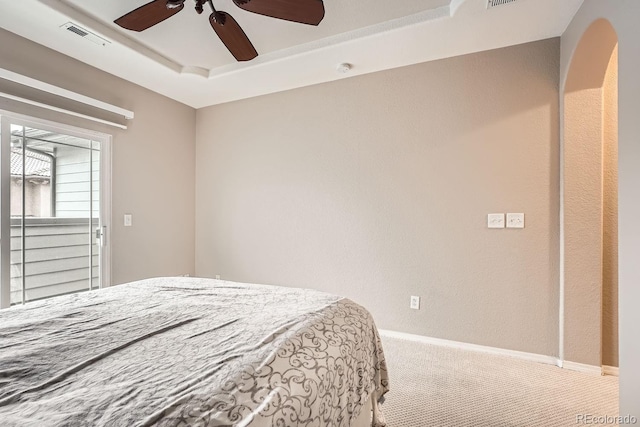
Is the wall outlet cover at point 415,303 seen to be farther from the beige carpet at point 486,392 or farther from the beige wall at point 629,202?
the beige wall at point 629,202

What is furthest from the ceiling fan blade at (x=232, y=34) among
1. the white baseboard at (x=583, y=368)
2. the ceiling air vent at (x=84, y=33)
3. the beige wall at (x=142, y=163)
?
the white baseboard at (x=583, y=368)

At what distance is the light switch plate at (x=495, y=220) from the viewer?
2.50m

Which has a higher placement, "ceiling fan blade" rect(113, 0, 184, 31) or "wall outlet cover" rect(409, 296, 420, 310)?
"ceiling fan blade" rect(113, 0, 184, 31)

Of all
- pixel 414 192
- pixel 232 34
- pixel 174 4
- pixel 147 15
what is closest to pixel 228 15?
pixel 232 34

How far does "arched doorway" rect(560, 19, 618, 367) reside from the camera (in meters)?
2.19

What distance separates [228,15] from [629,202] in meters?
2.13

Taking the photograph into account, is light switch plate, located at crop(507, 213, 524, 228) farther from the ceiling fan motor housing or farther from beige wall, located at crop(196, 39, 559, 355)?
the ceiling fan motor housing

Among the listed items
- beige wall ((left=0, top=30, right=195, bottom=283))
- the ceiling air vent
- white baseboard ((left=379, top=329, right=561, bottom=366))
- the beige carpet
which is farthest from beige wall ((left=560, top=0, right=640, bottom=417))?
beige wall ((left=0, top=30, right=195, bottom=283))

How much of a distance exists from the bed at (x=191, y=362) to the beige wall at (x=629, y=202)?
1053mm

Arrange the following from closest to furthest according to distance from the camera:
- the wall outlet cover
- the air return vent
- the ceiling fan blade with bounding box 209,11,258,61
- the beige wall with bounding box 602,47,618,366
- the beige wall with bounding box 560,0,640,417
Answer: the beige wall with bounding box 560,0,640,417 → the ceiling fan blade with bounding box 209,11,258,61 → the air return vent → the beige wall with bounding box 602,47,618,366 → the wall outlet cover

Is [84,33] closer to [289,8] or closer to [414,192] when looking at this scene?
[289,8]

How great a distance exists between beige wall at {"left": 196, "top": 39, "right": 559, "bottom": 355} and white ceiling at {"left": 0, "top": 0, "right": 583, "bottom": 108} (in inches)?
9.1

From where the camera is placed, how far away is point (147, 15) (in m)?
1.71

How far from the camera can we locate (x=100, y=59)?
8.84ft
